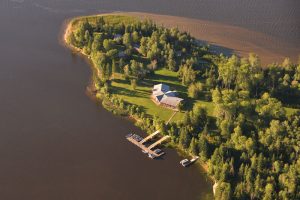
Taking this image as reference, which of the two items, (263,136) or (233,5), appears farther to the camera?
(233,5)

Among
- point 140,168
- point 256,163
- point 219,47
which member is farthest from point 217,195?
point 219,47

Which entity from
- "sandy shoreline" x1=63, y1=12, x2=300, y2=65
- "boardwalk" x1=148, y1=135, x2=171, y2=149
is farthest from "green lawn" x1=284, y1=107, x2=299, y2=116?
"boardwalk" x1=148, y1=135, x2=171, y2=149

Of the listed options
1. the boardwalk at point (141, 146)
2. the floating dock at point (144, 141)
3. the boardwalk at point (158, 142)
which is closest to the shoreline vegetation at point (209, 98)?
the boardwalk at point (158, 142)

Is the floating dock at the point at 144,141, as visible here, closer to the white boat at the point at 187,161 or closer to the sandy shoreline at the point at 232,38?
the white boat at the point at 187,161

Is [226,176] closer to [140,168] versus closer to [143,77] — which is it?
[140,168]

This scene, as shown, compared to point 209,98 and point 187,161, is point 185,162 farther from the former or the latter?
point 209,98

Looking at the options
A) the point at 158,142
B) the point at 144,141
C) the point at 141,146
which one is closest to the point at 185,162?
the point at 158,142
